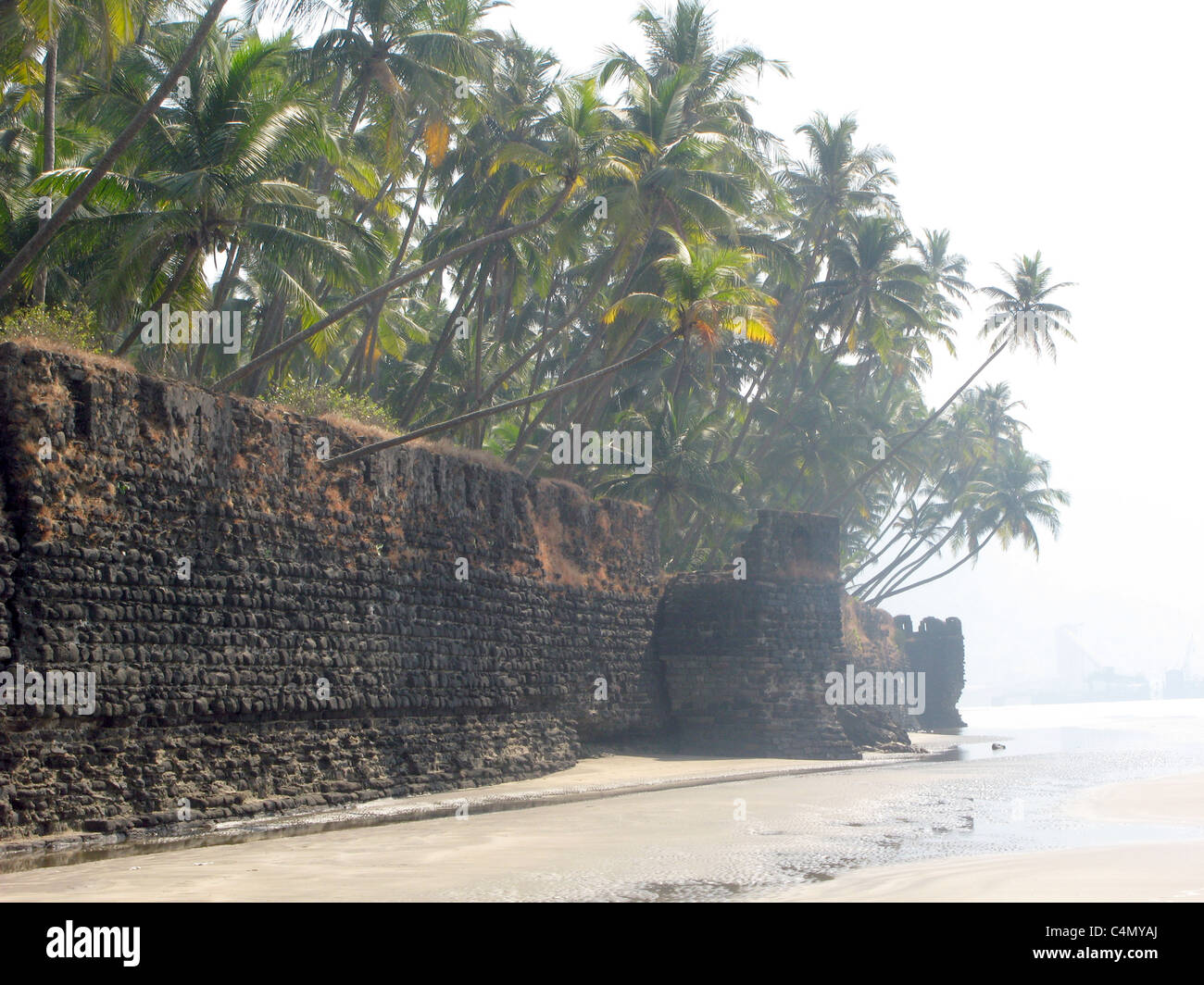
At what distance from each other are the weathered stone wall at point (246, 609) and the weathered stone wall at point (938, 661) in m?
28.0

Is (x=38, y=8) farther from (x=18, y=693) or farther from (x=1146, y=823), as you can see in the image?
(x=1146, y=823)

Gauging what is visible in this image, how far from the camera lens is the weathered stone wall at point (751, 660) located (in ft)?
84.4

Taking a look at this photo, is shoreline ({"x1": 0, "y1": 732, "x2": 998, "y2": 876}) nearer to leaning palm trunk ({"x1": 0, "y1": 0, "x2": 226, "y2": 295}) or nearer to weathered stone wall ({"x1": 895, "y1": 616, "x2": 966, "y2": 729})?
leaning palm trunk ({"x1": 0, "y1": 0, "x2": 226, "y2": 295})

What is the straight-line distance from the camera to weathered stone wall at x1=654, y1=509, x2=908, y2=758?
25.7 metres

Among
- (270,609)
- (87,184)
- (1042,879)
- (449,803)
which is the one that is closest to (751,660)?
(449,803)

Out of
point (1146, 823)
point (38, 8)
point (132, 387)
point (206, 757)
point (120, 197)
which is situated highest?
point (38, 8)

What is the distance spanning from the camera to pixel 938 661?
4662cm

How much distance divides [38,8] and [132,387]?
4.28m

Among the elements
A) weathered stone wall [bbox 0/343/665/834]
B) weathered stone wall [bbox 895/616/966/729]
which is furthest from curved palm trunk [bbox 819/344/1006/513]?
weathered stone wall [bbox 0/343/665/834]

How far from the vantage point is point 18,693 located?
A: 36.9 ft

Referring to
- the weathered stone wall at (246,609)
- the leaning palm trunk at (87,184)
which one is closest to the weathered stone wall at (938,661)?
the weathered stone wall at (246,609)

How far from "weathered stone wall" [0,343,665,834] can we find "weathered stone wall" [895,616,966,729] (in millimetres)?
27981

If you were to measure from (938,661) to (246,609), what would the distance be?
121 ft
